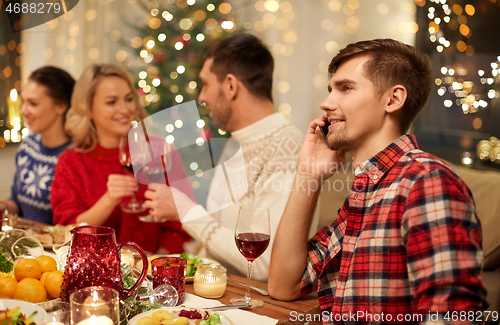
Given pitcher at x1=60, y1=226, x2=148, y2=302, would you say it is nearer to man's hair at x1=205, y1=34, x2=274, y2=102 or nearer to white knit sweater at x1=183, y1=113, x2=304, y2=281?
white knit sweater at x1=183, y1=113, x2=304, y2=281

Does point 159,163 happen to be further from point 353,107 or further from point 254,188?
point 353,107

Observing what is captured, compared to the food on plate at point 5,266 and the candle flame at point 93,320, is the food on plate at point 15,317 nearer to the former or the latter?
the candle flame at point 93,320

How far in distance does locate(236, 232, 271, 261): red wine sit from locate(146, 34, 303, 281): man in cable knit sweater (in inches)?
15.6

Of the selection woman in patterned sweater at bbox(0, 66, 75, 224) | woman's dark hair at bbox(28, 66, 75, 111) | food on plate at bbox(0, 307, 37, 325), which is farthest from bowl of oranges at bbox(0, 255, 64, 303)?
woman's dark hair at bbox(28, 66, 75, 111)

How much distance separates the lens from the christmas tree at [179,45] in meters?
3.53

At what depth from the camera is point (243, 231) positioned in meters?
1.13

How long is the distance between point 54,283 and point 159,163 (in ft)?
2.51

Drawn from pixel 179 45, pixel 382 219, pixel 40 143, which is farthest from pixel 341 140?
pixel 179 45

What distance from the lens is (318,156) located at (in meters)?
1.41

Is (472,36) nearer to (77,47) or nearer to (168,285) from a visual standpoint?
(168,285)

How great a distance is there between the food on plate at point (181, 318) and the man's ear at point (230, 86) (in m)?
1.21

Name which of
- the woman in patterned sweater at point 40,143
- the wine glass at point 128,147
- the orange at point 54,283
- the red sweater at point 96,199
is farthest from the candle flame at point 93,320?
the woman in patterned sweater at point 40,143

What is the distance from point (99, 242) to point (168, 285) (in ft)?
0.78

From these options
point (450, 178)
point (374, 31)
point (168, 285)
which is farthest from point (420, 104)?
point (374, 31)
